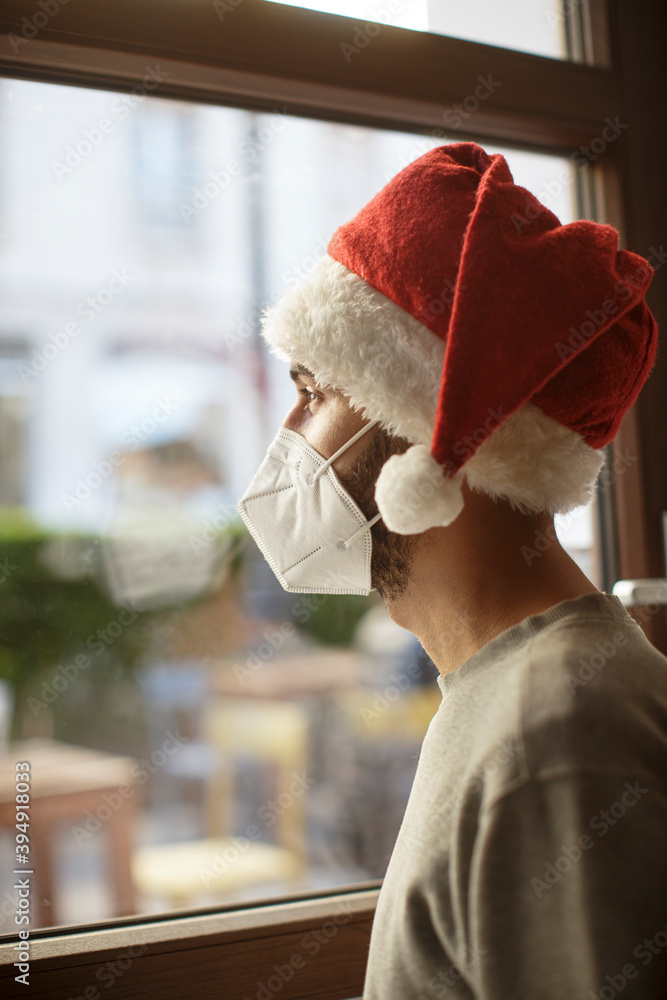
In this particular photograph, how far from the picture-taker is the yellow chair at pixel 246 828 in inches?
49.8

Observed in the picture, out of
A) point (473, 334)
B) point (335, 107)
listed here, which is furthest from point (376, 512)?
point (335, 107)

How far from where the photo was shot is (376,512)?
964 millimetres

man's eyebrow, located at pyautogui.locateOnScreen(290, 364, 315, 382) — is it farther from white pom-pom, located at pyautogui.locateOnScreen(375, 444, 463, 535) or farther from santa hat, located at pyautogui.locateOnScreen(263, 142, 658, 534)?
white pom-pom, located at pyautogui.locateOnScreen(375, 444, 463, 535)

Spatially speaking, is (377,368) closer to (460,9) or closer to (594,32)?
(460,9)

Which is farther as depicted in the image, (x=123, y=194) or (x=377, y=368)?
(x=123, y=194)

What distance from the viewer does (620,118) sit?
4.96 feet

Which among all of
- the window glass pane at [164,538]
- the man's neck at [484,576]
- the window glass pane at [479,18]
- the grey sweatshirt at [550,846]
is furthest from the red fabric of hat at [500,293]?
the window glass pane at [479,18]

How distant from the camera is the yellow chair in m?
1.27

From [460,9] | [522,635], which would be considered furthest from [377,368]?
[460,9]

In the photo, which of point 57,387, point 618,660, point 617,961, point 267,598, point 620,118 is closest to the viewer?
point 617,961

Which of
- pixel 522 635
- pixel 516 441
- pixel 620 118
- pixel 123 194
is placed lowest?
pixel 522 635

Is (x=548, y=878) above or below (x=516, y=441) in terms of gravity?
below

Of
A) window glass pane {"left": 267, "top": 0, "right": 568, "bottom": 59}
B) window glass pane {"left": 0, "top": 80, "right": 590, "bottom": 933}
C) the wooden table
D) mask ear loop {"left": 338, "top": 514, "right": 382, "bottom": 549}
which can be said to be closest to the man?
mask ear loop {"left": 338, "top": 514, "right": 382, "bottom": 549}

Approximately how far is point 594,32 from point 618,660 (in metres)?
1.32
